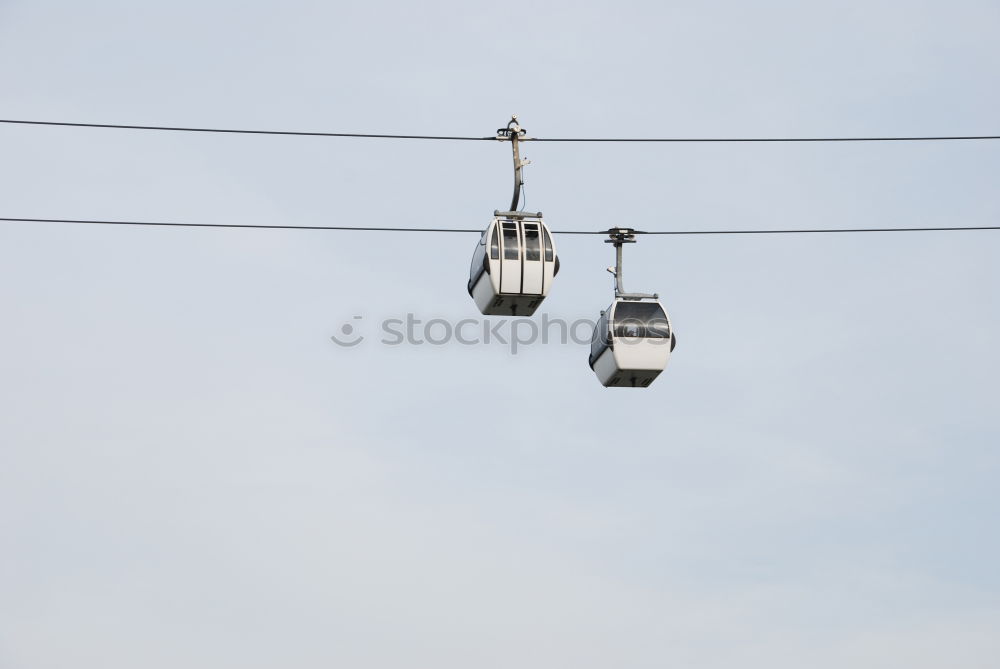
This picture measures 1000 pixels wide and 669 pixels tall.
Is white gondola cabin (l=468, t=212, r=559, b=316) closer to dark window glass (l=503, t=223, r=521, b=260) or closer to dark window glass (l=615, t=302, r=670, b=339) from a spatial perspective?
dark window glass (l=503, t=223, r=521, b=260)

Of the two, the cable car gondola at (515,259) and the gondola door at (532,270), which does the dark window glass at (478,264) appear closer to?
the cable car gondola at (515,259)

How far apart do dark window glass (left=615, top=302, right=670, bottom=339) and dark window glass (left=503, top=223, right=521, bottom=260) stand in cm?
238

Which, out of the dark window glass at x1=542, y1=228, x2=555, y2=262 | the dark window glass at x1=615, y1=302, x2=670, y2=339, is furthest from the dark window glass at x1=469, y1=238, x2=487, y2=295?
the dark window glass at x1=615, y1=302, x2=670, y2=339

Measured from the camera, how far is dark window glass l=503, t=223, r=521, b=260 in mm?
29547

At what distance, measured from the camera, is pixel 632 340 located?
30828mm

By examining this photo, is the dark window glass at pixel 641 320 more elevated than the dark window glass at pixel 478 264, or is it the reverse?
the dark window glass at pixel 478 264

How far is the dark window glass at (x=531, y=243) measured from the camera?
97.1 ft

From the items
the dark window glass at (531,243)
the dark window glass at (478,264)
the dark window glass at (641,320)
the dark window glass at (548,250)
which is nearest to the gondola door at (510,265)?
the dark window glass at (531,243)

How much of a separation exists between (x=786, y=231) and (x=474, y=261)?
16.4 feet

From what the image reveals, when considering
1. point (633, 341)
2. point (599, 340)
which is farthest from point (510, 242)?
point (633, 341)

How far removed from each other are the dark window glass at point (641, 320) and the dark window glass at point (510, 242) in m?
2.38

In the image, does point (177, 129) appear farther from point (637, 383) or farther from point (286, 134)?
point (637, 383)

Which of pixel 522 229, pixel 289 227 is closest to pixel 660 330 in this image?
pixel 522 229

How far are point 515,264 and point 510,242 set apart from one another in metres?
0.43
